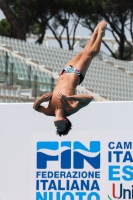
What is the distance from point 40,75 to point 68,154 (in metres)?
10.8

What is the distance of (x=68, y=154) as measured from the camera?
802 cm

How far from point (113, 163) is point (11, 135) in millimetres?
1270

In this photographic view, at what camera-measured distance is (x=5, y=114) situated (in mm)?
8242

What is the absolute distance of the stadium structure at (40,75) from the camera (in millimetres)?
16891

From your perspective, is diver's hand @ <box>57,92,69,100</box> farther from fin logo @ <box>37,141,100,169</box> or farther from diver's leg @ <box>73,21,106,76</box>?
fin logo @ <box>37,141,100,169</box>

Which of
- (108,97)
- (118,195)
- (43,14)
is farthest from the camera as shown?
(43,14)

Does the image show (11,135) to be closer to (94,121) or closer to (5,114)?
(5,114)

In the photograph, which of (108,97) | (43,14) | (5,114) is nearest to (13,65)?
(108,97)

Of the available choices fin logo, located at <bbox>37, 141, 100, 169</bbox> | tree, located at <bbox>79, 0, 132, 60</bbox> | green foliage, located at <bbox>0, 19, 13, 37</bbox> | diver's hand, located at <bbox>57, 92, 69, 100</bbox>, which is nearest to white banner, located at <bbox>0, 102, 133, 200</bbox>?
fin logo, located at <bbox>37, 141, 100, 169</bbox>

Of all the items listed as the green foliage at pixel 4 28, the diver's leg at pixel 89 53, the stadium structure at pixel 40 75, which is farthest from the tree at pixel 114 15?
the diver's leg at pixel 89 53

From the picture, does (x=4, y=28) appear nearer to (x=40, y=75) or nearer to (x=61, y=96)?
(x=40, y=75)

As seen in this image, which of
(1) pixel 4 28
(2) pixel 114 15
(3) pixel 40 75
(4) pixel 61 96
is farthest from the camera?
(1) pixel 4 28

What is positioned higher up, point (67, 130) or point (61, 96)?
point (61, 96)

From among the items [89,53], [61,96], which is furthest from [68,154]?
[89,53]
